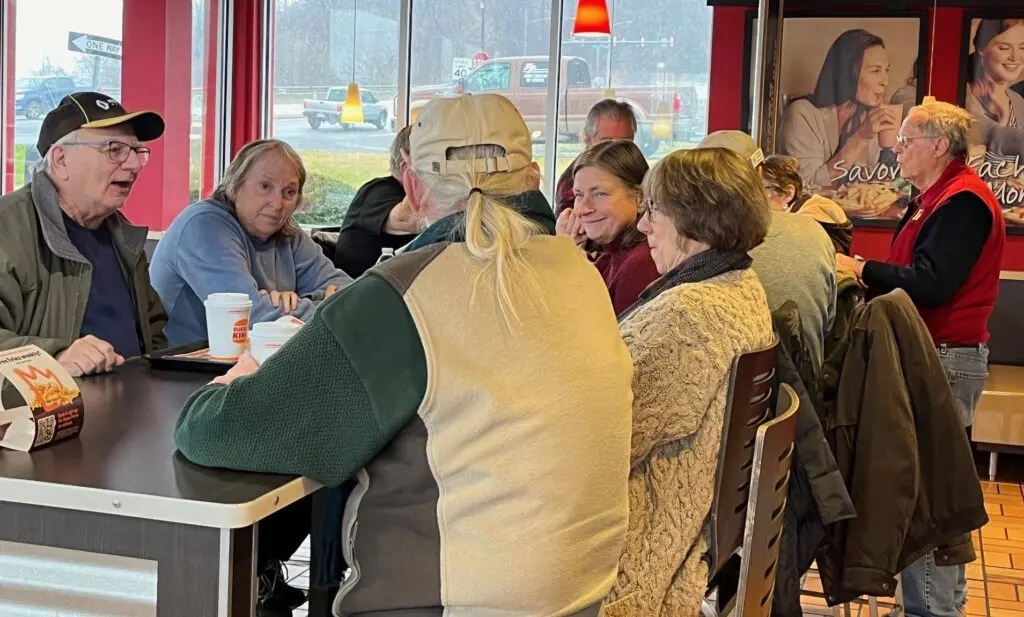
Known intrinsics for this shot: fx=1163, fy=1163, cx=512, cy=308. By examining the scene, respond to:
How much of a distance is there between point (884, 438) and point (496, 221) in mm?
1486

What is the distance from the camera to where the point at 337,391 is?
4.91 feet

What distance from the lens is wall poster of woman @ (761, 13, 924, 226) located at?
6555 mm

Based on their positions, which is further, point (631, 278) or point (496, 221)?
point (631, 278)

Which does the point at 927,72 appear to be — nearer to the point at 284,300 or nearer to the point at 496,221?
the point at 284,300

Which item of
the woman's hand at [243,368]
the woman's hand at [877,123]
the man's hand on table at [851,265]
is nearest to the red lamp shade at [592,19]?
the woman's hand at [877,123]

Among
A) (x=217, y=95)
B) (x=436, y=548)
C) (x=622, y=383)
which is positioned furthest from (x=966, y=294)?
(x=217, y=95)

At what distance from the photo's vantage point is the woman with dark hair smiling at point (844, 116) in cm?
659

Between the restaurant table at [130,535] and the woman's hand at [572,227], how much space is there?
1822mm

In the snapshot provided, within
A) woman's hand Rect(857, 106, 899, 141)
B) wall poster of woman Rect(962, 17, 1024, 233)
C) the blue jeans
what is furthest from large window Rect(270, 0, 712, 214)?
the blue jeans

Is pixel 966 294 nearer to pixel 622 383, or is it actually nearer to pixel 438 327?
pixel 622 383

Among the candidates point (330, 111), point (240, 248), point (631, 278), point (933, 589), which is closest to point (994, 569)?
point (933, 589)

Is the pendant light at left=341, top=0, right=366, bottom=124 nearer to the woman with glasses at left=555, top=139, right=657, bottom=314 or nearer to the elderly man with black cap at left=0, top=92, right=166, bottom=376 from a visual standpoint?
the woman with glasses at left=555, top=139, right=657, bottom=314

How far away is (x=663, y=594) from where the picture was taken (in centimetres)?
204

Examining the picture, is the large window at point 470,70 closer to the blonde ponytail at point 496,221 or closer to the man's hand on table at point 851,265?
the man's hand on table at point 851,265
